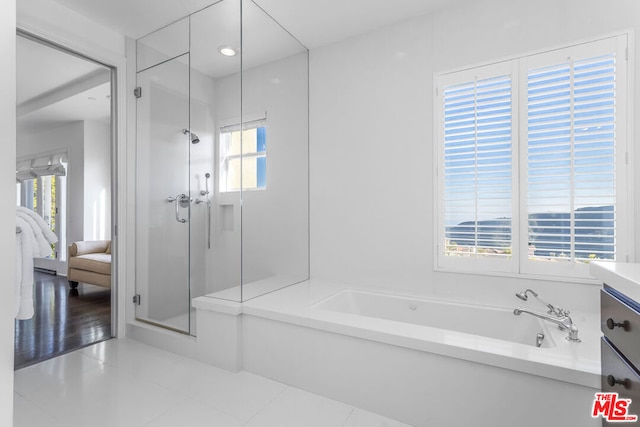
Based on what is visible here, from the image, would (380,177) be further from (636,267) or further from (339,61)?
(636,267)

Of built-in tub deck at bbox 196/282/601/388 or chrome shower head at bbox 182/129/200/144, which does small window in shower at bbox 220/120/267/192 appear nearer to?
chrome shower head at bbox 182/129/200/144

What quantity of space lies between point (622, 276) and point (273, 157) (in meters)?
2.32

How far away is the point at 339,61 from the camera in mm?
2822

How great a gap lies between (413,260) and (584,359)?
124cm

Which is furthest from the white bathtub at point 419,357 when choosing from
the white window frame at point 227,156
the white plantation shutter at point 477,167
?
the white window frame at point 227,156

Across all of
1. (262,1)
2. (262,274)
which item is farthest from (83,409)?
(262,1)

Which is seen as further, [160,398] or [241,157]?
[241,157]

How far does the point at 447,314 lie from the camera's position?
2.20m

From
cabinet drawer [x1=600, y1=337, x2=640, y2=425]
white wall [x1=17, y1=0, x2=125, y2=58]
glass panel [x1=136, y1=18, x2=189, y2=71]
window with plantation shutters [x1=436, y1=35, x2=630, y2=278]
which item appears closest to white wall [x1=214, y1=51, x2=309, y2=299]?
glass panel [x1=136, y1=18, x2=189, y2=71]

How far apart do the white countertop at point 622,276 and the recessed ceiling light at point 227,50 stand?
8.28 feet

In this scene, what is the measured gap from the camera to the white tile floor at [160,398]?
162 centimetres

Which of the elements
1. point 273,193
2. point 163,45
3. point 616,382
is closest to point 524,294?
point 616,382

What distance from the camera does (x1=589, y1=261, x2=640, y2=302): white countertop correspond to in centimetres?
86

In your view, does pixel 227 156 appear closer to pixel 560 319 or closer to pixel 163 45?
pixel 163 45
